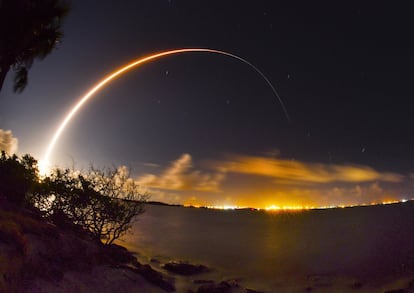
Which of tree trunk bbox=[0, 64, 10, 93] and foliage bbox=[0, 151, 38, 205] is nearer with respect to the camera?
tree trunk bbox=[0, 64, 10, 93]

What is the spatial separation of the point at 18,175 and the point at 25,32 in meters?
11.9

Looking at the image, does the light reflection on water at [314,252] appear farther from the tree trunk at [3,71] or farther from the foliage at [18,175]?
the tree trunk at [3,71]

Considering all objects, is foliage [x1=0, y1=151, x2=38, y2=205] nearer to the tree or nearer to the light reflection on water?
the tree

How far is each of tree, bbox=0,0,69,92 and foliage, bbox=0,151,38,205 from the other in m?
6.97

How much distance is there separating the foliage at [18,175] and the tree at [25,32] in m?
6.97

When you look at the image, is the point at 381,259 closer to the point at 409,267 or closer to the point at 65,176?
the point at 409,267

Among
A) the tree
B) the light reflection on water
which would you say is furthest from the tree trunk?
the light reflection on water

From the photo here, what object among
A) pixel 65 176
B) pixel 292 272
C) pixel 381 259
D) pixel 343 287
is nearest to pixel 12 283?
pixel 65 176

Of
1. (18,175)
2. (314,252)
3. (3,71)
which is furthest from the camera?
(314,252)

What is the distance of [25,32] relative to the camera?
2744 centimetres

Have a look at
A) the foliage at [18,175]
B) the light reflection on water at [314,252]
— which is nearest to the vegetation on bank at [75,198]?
the foliage at [18,175]

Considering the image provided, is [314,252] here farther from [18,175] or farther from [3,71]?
[3,71]

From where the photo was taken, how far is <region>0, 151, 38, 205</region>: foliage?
29.4 metres

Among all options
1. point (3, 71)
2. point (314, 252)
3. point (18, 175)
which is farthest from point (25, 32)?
point (314, 252)
